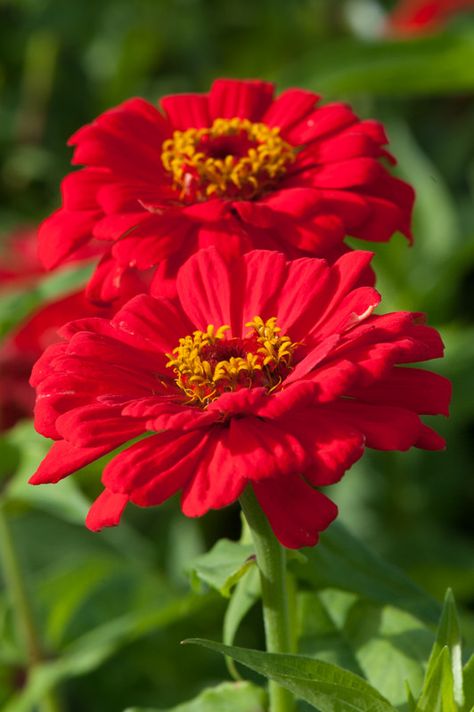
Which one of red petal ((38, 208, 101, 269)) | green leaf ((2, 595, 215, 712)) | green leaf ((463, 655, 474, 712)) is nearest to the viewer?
green leaf ((463, 655, 474, 712))

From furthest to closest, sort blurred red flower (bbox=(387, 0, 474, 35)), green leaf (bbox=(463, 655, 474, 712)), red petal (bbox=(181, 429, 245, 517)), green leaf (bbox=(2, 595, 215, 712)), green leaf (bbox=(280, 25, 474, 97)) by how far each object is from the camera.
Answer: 1. blurred red flower (bbox=(387, 0, 474, 35))
2. green leaf (bbox=(280, 25, 474, 97))
3. green leaf (bbox=(2, 595, 215, 712))
4. green leaf (bbox=(463, 655, 474, 712))
5. red petal (bbox=(181, 429, 245, 517))

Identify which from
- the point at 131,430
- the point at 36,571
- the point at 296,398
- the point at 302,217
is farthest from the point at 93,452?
the point at 36,571

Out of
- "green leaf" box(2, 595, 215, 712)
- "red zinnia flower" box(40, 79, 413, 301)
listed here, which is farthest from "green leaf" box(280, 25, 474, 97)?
"green leaf" box(2, 595, 215, 712)

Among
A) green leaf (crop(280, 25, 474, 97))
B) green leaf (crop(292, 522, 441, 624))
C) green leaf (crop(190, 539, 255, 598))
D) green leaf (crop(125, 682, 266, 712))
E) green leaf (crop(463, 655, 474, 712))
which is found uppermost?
green leaf (crop(280, 25, 474, 97))

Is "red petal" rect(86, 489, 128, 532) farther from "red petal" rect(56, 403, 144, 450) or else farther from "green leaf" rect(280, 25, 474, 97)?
"green leaf" rect(280, 25, 474, 97)

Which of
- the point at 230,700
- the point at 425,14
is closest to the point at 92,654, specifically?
the point at 230,700

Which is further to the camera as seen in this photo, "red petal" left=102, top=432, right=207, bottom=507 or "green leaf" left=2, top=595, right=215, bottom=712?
"green leaf" left=2, top=595, right=215, bottom=712

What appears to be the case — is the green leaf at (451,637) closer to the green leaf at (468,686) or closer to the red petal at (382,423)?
the green leaf at (468,686)
